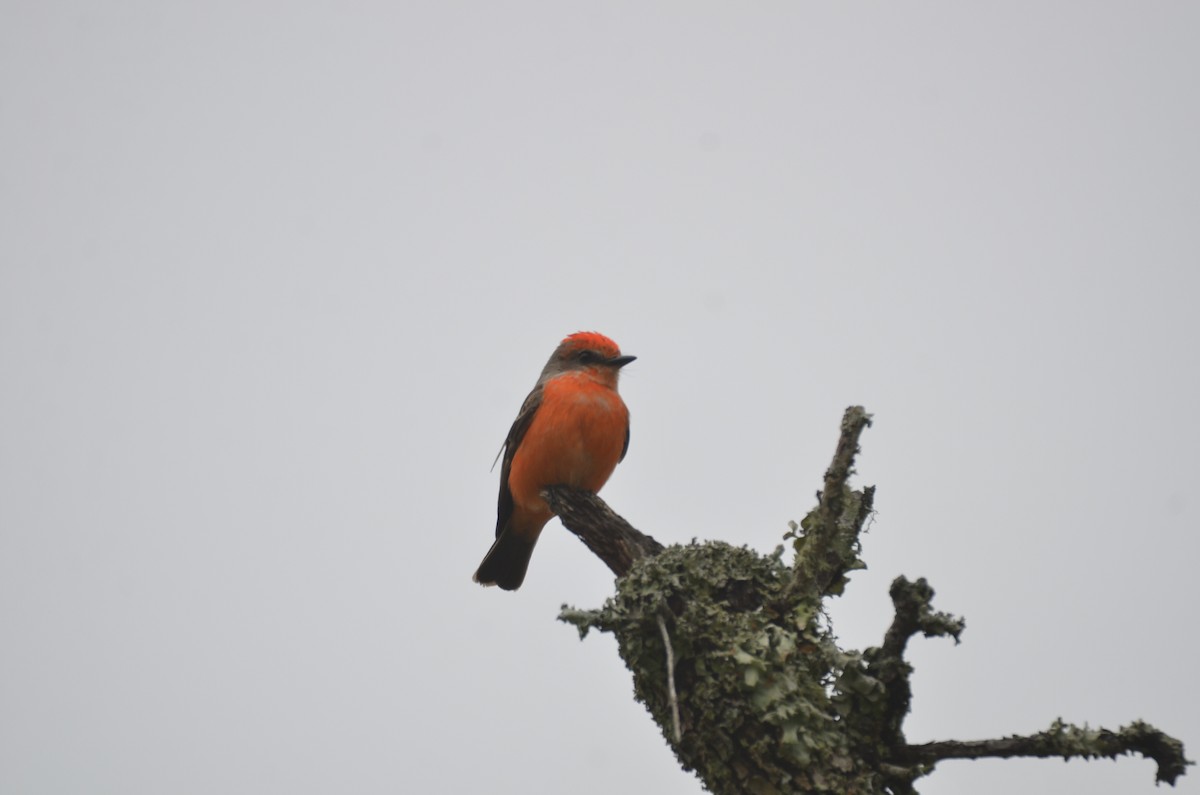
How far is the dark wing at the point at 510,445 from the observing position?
770 cm

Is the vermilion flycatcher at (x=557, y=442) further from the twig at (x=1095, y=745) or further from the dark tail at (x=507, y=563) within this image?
the twig at (x=1095, y=745)

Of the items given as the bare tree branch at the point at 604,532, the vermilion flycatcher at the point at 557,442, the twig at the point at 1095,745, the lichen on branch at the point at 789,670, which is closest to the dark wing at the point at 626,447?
the vermilion flycatcher at the point at 557,442

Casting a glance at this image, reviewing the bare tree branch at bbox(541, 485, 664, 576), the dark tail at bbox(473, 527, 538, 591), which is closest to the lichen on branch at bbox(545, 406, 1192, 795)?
the bare tree branch at bbox(541, 485, 664, 576)

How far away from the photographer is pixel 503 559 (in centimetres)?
814

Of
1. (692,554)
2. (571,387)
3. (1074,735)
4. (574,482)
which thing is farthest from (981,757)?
(571,387)

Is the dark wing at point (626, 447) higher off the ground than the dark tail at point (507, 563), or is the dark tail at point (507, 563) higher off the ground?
the dark wing at point (626, 447)

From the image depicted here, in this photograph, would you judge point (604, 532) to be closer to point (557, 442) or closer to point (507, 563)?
point (557, 442)

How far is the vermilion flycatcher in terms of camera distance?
7.22 metres

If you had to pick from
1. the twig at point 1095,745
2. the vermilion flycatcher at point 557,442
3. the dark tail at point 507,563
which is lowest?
the twig at point 1095,745

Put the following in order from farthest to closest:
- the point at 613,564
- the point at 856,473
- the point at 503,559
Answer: the point at 503,559, the point at 613,564, the point at 856,473

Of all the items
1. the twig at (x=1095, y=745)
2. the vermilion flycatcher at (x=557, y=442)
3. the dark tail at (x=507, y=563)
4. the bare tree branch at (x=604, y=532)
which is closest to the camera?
the twig at (x=1095, y=745)

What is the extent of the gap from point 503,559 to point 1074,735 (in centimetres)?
538

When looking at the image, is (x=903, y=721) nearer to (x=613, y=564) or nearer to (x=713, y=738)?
(x=713, y=738)

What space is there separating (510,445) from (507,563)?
99 cm
